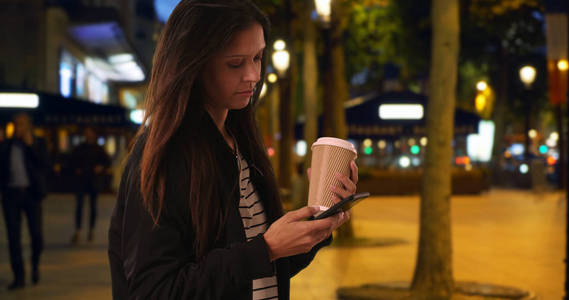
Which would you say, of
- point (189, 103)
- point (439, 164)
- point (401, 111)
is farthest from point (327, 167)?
point (401, 111)

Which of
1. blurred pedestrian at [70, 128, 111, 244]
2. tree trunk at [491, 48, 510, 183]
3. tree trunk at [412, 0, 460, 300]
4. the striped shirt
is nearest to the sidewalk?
blurred pedestrian at [70, 128, 111, 244]

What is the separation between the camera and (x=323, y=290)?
10203mm

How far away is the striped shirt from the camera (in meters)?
2.28

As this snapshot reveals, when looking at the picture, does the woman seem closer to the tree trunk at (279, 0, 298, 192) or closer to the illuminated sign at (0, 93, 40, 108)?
the illuminated sign at (0, 93, 40, 108)

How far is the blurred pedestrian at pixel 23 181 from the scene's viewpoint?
10.2 m

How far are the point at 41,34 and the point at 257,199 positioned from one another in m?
29.9

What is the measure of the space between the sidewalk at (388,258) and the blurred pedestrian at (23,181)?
602 millimetres

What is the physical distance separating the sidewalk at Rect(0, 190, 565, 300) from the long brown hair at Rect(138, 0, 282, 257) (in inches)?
294

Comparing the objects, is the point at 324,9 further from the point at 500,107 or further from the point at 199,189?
the point at 500,107

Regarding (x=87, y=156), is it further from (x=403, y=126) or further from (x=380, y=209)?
(x=403, y=126)

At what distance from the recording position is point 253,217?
2342mm

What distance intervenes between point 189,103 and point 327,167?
37cm

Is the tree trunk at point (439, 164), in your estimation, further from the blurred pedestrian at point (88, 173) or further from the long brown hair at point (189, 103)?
the long brown hair at point (189, 103)

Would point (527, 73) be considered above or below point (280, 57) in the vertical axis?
below
